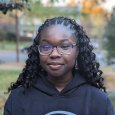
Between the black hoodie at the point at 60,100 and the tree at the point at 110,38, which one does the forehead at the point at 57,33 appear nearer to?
the black hoodie at the point at 60,100

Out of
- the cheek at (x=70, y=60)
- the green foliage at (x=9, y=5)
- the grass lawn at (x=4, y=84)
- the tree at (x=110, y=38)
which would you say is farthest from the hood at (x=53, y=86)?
the tree at (x=110, y=38)

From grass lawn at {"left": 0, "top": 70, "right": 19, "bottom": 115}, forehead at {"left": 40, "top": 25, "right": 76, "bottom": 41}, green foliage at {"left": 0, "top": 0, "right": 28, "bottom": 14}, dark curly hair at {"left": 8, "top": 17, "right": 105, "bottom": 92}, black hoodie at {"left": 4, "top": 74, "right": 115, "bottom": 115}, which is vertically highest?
green foliage at {"left": 0, "top": 0, "right": 28, "bottom": 14}

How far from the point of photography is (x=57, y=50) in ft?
8.38

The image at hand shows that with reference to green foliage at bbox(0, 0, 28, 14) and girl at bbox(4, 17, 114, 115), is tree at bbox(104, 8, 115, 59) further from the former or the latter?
girl at bbox(4, 17, 114, 115)

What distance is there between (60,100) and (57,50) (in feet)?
0.96

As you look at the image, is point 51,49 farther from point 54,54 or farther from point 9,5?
point 9,5

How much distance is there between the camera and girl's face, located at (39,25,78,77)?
2.56 m

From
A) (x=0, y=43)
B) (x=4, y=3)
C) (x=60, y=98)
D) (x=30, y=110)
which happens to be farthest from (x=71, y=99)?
(x=0, y=43)

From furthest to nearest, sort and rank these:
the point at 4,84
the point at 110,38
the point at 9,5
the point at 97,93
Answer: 1. the point at 110,38
2. the point at 4,84
3. the point at 9,5
4. the point at 97,93

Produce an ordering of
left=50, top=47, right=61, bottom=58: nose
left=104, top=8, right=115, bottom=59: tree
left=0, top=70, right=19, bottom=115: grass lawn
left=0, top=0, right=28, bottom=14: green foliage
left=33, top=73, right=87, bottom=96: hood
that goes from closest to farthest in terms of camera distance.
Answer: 1. left=50, top=47, right=61, bottom=58: nose
2. left=33, top=73, right=87, bottom=96: hood
3. left=0, top=0, right=28, bottom=14: green foliage
4. left=0, top=70, right=19, bottom=115: grass lawn
5. left=104, top=8, right=115, bottom=59: tree

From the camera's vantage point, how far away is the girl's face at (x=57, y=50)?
8.39 feet

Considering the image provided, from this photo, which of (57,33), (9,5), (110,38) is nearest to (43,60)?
(57,33)

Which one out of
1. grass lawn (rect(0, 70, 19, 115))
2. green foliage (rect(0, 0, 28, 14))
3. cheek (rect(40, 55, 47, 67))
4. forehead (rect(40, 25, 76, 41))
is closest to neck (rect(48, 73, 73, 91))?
cheek (rect(40, 55, 47, 67))

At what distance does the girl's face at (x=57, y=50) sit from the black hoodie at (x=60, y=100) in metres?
0.11
